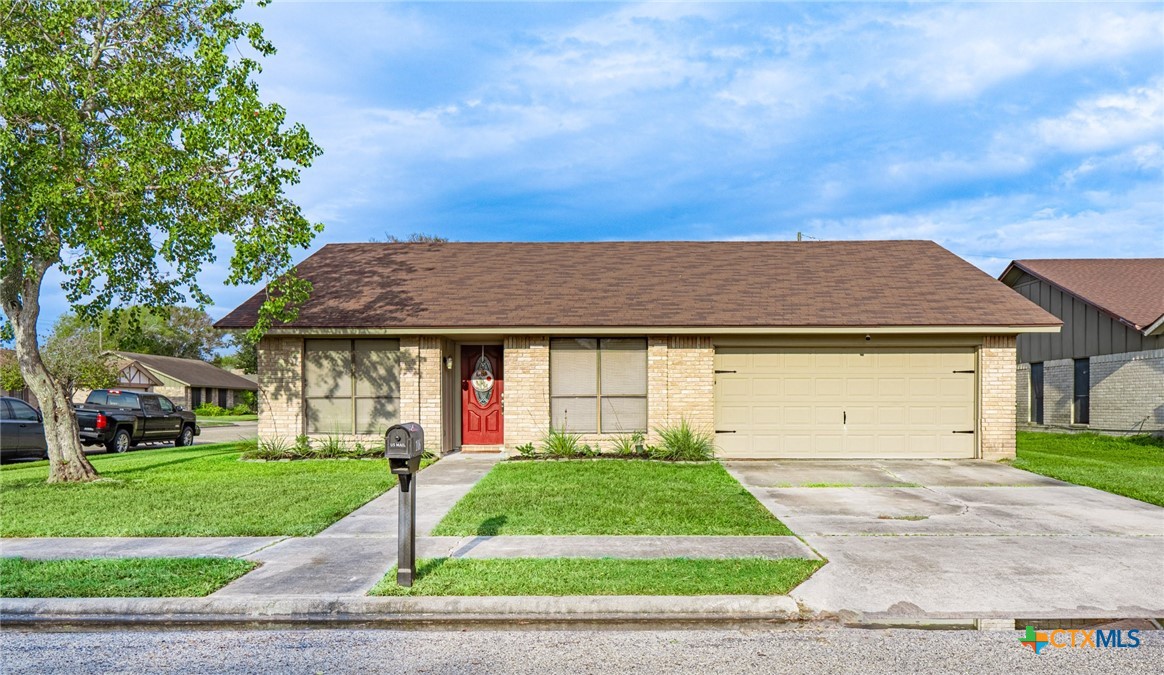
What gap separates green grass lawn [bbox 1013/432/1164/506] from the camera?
1114 centimetres

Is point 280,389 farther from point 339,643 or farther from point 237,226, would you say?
point 339,643

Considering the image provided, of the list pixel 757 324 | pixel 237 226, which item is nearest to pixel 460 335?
pixel 237 226

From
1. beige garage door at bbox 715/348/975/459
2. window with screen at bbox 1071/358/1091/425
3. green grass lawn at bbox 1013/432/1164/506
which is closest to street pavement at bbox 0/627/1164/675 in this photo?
green grass lawn at bbox 1013/432/1164/506

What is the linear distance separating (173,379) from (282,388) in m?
37.6

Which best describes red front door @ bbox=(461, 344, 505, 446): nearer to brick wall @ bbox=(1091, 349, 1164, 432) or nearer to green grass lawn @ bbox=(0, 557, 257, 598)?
green grass lawn @ bbox=(0, 557, 257, 598)

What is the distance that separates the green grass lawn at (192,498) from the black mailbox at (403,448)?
263 cm

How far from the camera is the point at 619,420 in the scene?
49.2ft

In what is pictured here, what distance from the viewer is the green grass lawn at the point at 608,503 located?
809 centimetres

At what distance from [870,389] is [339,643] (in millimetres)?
12324

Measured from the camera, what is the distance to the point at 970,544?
24.5 feet

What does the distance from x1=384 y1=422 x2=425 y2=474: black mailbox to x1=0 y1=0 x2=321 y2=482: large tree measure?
7.09 meters

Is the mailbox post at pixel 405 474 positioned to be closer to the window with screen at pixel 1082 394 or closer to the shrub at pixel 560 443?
the shrub at pixel 560 443

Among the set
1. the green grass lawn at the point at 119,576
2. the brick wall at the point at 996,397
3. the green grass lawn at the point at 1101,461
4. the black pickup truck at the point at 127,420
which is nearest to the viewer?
the green grass lawn at the point at 119,576

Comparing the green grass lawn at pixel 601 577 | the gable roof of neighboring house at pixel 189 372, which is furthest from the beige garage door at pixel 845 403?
the gable roof of neighboring house at pixel 189 372
